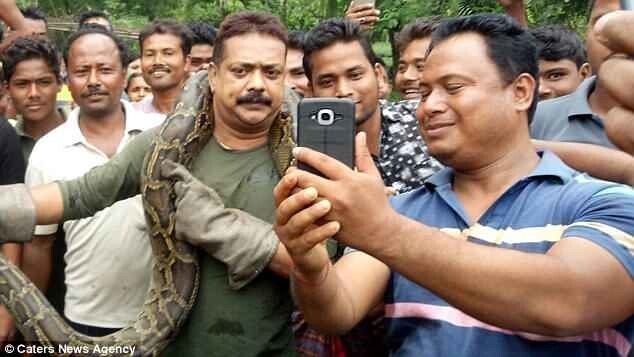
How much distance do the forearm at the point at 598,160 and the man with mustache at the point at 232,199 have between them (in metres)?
1.20

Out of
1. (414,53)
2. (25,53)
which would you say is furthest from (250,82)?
(25,53)

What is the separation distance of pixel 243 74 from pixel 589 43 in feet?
5.44

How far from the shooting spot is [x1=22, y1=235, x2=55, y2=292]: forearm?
4.21 meters

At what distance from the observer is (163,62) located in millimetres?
6117

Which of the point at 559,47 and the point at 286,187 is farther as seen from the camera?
the point at 559,47

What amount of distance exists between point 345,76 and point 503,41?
1.82m

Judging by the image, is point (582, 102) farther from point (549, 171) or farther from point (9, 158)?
point (9, 158)

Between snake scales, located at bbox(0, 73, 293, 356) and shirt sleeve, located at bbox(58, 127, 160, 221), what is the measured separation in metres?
0.09

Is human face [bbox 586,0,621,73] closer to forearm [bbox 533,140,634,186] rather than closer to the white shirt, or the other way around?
forearm [bbox 533,140,634,186]

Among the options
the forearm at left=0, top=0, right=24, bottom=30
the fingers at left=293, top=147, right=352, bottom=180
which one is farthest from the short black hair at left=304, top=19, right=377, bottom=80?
the fingers at left=293, top=147, right=352, bottom=180

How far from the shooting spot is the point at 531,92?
→ 2469mm

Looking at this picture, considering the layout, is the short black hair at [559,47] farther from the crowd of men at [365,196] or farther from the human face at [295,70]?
the human face at [295,70]

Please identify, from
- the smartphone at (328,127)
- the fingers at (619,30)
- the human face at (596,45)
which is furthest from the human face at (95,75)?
the fingers at (619,30)

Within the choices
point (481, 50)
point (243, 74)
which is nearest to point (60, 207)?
point (243, 74)
